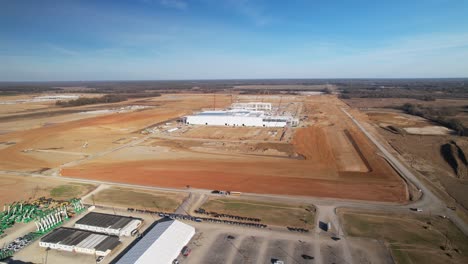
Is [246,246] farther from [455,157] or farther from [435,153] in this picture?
[435,153]

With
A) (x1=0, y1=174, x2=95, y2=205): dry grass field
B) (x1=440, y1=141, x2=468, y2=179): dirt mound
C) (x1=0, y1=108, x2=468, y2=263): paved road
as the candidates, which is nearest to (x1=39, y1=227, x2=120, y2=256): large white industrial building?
(x1=0, y1=108, x2=468, y2=263): paved road

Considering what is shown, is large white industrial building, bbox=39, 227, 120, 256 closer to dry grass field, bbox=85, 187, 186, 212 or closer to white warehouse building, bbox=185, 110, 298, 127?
dry grass field, bbox=85, 187, 186, 212

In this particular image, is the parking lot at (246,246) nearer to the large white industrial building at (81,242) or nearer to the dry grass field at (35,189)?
the large white industrial building at (81,242)

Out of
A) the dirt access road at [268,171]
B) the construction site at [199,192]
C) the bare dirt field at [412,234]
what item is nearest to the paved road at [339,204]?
the construction site at [199,192]

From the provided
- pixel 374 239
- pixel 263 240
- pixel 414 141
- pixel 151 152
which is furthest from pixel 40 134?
pixel 414 141

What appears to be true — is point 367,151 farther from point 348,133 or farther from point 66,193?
point 66,193
